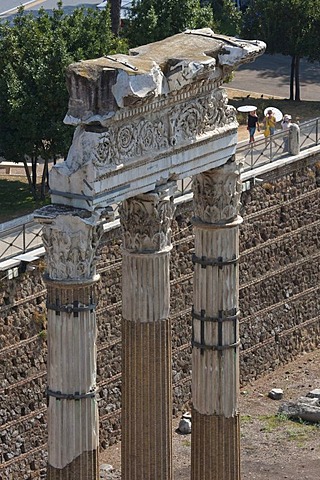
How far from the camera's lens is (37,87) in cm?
4759

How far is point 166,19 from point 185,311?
10217mm

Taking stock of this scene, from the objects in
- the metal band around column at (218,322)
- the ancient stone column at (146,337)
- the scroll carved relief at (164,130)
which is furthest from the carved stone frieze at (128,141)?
the metal band around column at (218,322)

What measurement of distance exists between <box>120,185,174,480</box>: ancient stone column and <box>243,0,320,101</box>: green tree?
1165 inches

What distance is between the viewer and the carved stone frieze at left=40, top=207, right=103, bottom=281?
27.5 m

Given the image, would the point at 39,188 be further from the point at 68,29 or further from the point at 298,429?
the point at 298,429

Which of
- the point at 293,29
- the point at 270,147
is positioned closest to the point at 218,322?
the point at 270,147

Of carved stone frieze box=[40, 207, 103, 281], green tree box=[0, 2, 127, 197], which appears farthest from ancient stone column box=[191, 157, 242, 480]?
green tree box=[0, 2, 127, 197]

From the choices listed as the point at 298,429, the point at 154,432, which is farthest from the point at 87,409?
the point at 298,429

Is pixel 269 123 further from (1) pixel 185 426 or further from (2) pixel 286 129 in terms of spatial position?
(1) pixel 185 426

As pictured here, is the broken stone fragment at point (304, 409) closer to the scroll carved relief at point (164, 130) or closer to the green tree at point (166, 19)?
the green tree at point (166, 19)

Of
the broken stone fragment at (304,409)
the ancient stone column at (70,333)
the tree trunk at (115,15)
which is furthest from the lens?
the tree trunk at (115,15)

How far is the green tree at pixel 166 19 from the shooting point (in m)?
53.2

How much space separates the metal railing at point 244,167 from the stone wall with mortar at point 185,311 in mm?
415

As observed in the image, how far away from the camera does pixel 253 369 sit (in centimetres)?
4888
